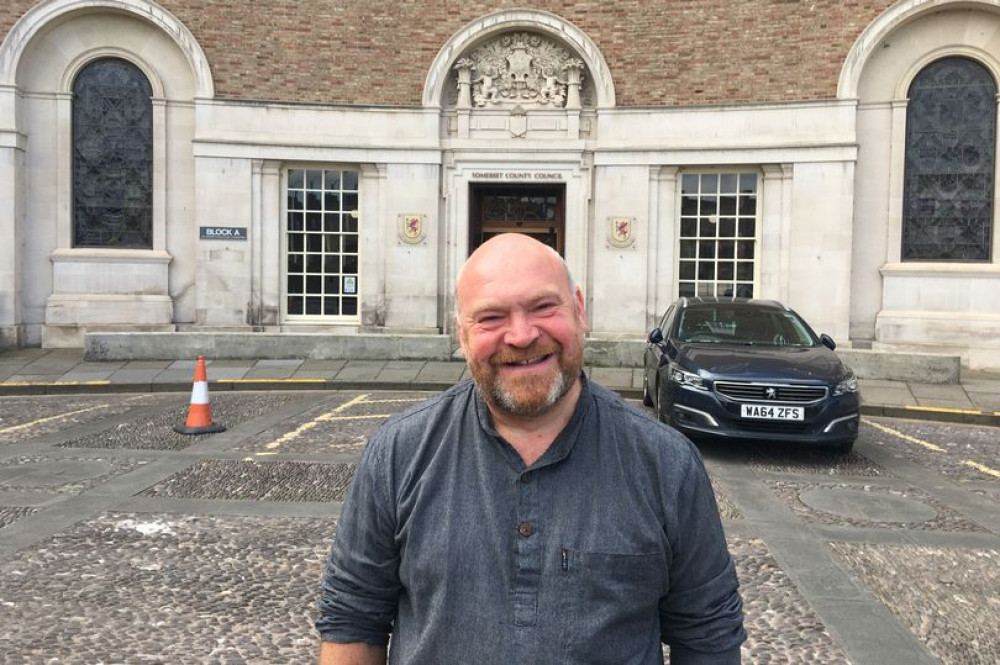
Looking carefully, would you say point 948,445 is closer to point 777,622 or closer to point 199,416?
point 777,622

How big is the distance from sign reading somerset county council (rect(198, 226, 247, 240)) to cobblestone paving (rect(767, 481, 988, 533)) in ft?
40.8

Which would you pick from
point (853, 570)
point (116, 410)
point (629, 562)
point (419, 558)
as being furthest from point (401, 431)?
point (116, 410)

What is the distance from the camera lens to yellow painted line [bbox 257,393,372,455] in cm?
847

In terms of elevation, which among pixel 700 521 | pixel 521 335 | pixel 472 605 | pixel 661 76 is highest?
pixel 661 76

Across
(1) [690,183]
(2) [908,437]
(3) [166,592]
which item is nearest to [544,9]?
(1) [690,183]

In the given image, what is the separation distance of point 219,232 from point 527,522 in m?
15.9

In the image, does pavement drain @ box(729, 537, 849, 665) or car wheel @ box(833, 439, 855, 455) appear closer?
pavement drain @ box(729, 537, 849, 665)

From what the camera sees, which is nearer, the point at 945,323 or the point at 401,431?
the point at 401,431

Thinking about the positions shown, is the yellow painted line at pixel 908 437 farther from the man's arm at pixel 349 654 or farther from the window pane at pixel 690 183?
the man's arm at pixel 349 654

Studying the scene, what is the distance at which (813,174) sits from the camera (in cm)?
1567

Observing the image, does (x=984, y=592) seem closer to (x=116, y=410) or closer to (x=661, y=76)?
(x=116, y=410)

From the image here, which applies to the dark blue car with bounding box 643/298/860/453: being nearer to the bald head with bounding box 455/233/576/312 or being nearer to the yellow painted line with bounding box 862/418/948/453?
the yellow painted line with bounding box 862/418/948/453

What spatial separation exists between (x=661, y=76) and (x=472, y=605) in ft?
51.8

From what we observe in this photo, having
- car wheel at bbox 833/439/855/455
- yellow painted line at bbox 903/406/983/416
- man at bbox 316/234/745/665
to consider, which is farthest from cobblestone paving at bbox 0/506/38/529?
A: yellow painted line at bbox 903/406/983/416
